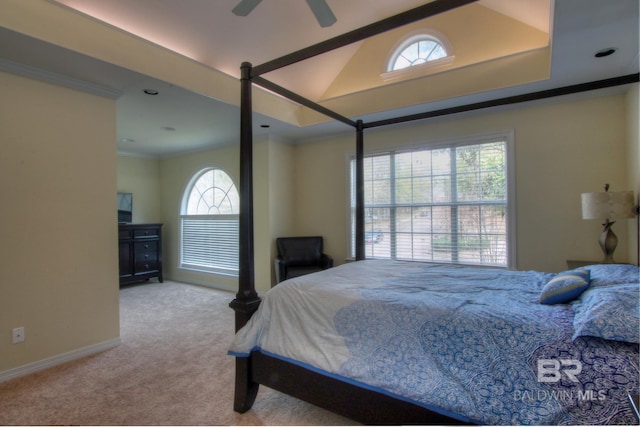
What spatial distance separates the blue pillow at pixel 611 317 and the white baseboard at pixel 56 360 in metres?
3.58

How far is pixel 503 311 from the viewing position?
148 centimetres

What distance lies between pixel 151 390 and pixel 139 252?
3857 mm

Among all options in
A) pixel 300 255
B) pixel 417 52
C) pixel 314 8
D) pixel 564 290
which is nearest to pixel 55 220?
pixel 314 8

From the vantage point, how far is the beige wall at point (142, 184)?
5957 mm

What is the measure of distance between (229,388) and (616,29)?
3.53 meters

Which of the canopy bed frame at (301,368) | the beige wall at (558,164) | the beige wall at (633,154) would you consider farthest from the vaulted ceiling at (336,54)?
the canopy bed frame at (301,368)

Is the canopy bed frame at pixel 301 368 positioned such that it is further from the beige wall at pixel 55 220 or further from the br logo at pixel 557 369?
the beige wall at pixel 55 220

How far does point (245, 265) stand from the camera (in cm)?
210

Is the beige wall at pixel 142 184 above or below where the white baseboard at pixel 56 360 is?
above

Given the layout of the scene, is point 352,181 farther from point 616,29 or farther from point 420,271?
point 616,29

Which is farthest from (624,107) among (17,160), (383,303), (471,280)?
(17,160)

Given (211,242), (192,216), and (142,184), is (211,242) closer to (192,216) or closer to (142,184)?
(192,216)

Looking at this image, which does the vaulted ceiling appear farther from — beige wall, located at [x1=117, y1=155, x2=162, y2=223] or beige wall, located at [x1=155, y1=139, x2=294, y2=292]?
beige wall, located at [x1=117, y1=155, x2=162, y2=223]

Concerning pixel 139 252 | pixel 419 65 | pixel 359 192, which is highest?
pixel 419 65
